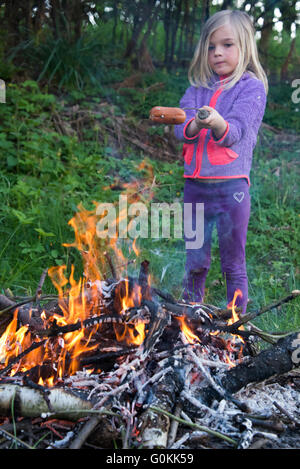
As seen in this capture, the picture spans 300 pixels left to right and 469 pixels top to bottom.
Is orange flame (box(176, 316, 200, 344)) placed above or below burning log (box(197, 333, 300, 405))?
above

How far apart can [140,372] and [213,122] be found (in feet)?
4.61

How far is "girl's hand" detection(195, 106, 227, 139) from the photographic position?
2488mm

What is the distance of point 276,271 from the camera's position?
13.8 feet

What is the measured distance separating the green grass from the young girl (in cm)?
67

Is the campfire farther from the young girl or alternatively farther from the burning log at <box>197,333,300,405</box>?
the young girl

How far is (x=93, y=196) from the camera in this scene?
187 inches

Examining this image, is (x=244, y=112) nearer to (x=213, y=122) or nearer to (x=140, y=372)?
(x=213, y=122)

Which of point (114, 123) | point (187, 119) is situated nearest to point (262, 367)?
point (187, 119)

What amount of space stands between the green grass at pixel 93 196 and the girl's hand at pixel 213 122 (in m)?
1.28

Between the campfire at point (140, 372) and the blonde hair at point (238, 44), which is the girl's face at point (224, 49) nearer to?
the blonde hair at point (238, 44)

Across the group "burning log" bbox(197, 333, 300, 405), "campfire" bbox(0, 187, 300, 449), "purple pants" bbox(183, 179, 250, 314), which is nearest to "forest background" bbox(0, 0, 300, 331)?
"purple pants" bbox(183, 179, 250, 314)

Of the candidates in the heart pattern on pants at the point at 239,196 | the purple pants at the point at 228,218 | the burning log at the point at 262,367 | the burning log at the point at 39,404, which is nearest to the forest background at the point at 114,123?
the purple pants at the point at 228,218

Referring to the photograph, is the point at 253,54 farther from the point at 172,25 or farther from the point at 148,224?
the point at 172,25
